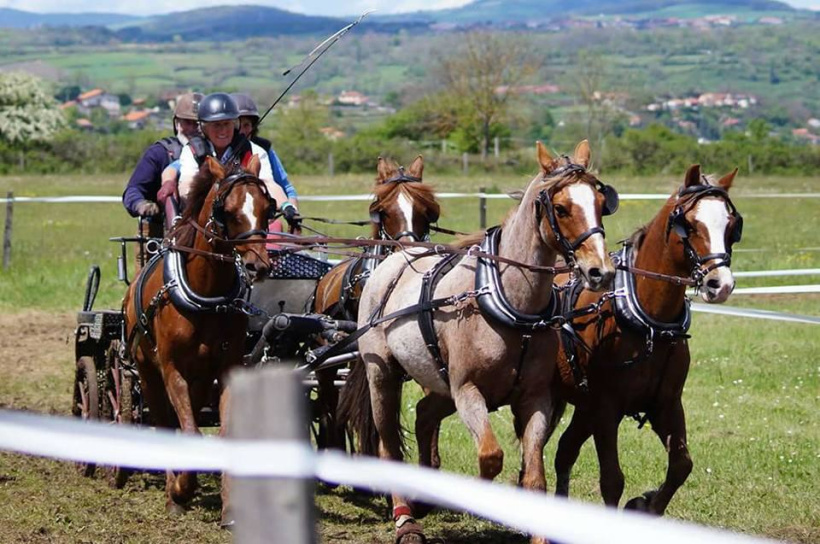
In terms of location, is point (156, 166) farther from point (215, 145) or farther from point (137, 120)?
point (137, 120)

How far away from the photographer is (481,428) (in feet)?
18.1

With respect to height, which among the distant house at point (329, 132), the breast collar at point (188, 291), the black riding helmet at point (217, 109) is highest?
the black riding helmet at point (217, 109)

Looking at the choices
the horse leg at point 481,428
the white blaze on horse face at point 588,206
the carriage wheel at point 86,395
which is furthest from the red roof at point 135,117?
the white blaze on horse face at point 588,206

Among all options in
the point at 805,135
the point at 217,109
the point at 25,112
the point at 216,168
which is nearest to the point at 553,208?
the point at 216,168

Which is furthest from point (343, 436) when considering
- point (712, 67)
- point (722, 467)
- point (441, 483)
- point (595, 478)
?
point (712, 67)

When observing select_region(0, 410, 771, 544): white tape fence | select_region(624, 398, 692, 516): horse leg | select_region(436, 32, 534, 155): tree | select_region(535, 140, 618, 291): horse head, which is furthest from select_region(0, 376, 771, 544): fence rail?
select_region(436, 32, 534, 155): tree

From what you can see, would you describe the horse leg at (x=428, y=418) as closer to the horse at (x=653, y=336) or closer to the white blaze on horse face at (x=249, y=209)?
the horse at (x=653, y=336)

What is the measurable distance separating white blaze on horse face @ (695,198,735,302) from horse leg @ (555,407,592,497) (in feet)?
3.10

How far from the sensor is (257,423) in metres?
2.28

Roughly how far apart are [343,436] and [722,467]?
2.27 metres

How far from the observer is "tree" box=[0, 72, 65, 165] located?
5856 cm

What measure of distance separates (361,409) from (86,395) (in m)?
2.20

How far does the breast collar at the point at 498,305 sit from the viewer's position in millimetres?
5512

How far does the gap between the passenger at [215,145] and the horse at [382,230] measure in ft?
1.85
